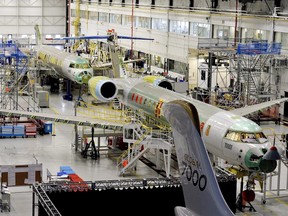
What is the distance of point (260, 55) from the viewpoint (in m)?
46.8

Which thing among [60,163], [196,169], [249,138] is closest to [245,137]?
[249,138]

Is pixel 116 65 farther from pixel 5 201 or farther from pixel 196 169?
pixel 196 169

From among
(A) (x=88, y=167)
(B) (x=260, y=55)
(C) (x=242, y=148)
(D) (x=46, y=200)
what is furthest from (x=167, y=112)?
(B) (x=260, y=55)

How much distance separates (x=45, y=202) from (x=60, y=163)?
14871 millimetres

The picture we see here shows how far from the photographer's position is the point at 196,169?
11.1 metres

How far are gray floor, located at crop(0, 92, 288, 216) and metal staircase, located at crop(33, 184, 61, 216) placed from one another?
16.6ft

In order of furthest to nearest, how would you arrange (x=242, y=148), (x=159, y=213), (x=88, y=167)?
(x=88, y=167) → (x=242, y=148) → (x=159, y=213)

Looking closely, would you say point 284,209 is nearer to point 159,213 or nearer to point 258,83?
point 159,213

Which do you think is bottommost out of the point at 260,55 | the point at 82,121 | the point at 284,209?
the point at 284,209

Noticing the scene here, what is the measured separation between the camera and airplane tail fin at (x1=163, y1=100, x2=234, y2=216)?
11.0 metres

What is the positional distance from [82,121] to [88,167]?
2892 millimetres

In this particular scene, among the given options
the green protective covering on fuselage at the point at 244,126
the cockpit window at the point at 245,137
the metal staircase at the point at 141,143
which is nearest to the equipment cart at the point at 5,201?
the metal staircase at the point at 141,143

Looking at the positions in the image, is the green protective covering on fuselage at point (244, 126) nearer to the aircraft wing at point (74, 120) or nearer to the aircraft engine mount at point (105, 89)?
the aircraft wing at point (74, 120)

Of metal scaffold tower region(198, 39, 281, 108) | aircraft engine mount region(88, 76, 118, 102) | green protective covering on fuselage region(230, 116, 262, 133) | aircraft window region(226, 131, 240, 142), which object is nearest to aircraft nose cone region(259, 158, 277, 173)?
aircraft window region(226, 131, 240, 142)
